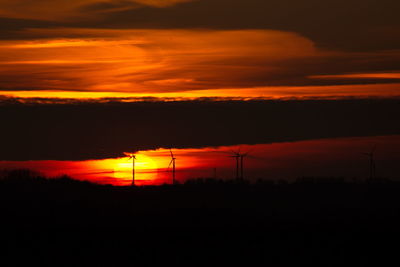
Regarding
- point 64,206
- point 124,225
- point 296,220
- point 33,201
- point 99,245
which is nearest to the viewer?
point 99,245

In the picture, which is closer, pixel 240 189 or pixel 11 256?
pixel 11 256

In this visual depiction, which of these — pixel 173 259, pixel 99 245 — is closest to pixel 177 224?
pixel 99 245

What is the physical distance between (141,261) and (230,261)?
624cm

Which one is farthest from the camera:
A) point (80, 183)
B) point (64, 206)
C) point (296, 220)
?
point (80, 183)

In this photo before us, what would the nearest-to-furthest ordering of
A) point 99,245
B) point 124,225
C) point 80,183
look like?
point 99,245 < point 124,225 < point 80,183

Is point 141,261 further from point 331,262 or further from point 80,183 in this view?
point 80,183

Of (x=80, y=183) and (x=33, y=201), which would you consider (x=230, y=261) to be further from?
(x=80, y=183)

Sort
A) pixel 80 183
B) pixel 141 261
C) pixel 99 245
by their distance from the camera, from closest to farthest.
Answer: pixel 141 261
pixel 99 245
pixel 80 183

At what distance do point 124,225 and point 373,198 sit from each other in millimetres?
92805

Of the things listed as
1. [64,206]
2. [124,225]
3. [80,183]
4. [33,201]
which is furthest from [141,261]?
[80,183]

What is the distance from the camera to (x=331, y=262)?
188 ft

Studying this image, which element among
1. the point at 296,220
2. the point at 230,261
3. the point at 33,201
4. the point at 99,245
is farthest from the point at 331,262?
the point at 33,201

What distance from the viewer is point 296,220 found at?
316ft

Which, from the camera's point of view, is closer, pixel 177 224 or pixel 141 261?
pixel 141 261
